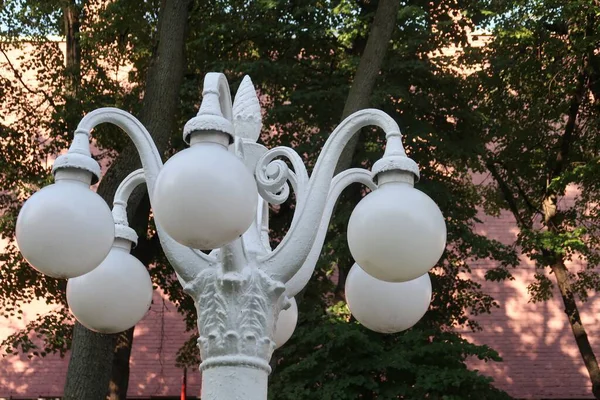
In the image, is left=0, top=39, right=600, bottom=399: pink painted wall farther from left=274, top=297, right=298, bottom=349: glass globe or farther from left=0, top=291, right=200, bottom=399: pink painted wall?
left=274, top=297, right=298, bottom=349: glass globe

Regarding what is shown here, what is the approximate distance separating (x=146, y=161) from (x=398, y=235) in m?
0.87

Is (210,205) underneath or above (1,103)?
underneath

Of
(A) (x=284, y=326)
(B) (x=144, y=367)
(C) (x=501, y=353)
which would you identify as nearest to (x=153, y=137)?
(A) (x=284, y=326)

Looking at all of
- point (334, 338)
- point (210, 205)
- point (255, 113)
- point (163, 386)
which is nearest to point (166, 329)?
point (163, 386)

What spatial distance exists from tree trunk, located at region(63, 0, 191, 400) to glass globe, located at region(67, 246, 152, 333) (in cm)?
554

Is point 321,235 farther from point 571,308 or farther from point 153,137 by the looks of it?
point 571,308

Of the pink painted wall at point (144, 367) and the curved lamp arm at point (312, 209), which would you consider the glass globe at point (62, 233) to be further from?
the pink painted wall at point (144, 367)

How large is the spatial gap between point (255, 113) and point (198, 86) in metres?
9.27

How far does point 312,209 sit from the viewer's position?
2.91 meters

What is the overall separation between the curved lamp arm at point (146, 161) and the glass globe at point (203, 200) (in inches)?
13.2

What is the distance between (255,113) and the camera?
346cm

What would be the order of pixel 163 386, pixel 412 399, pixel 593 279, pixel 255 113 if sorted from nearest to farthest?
pixel 255 113 < pixel 412 399 < pixel 593 279 < pixel 163 386

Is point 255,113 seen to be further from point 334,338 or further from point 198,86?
point 198,86

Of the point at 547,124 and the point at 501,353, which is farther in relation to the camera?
the point at 501,353
